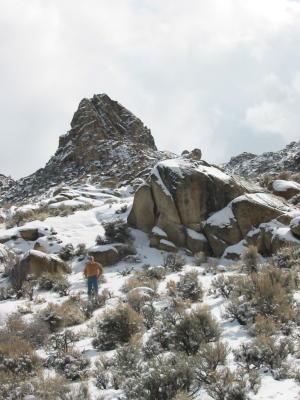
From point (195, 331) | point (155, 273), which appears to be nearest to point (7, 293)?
point (155, 273)

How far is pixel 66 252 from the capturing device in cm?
1616

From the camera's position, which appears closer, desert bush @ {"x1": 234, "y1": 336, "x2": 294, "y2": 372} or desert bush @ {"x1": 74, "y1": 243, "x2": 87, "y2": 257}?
desert bush @ {"x1": 234, "y1": 336, "x2": 294, "y2": 372}

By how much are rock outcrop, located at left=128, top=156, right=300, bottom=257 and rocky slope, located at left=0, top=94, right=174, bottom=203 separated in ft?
65.0

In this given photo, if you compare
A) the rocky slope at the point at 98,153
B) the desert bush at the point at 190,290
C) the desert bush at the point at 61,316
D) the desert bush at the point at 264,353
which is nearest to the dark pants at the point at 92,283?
the desert bush at the point at 61,316

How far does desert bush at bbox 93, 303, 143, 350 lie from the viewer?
734 cm

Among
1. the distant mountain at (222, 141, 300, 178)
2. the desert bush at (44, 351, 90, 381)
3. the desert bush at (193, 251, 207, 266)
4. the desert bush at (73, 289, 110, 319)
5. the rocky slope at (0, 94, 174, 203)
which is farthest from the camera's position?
the distant mountain at (222, 141, 300, 178)

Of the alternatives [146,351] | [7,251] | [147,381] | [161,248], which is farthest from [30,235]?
[147,381]

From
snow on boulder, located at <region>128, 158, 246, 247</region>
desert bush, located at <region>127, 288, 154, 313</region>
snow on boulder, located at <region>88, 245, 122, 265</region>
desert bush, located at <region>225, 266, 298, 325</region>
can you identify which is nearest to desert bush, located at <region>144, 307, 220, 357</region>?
desert bush, located at <region>225, 266, 298, 325</region>

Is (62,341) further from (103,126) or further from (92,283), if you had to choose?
(103,126)

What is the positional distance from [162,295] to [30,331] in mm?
3698

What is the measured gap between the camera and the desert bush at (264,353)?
223 inches

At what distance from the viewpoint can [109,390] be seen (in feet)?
17.9

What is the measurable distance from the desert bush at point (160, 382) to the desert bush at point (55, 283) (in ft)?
23.8

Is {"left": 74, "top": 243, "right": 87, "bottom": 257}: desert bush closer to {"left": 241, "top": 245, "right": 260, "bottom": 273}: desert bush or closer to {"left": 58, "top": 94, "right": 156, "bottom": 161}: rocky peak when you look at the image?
{"left": 241, "top": 245, "right": 260, "bottom": 273}: desert bush
